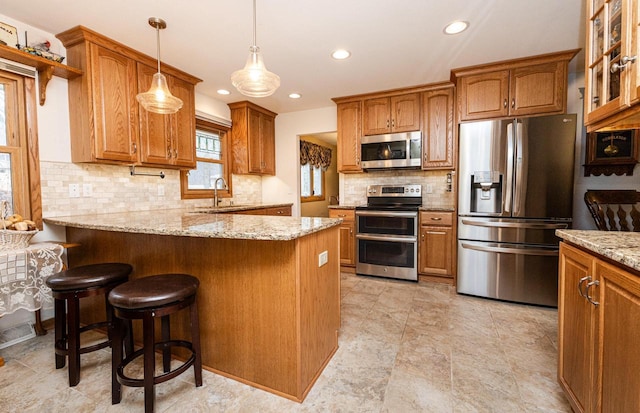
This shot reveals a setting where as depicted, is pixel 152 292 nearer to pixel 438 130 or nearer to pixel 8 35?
pixel 8 35

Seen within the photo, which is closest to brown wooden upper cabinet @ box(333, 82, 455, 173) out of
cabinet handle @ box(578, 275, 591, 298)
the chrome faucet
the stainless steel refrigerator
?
the stainless steel refrigerator

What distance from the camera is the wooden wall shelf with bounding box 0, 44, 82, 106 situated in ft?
6.61

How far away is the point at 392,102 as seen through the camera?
12.2 feet

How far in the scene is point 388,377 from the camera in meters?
1.69

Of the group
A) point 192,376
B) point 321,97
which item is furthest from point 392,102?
point 192,376

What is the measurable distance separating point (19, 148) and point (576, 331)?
371 cm

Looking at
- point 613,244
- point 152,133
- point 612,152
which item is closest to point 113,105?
point 152,133

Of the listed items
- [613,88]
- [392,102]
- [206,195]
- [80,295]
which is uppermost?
[392,102]

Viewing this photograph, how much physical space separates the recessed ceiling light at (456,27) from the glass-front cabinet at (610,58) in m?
0.93

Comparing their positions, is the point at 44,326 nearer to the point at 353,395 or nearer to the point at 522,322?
the point at 353,395

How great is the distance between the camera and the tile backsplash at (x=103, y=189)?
7.82 feet

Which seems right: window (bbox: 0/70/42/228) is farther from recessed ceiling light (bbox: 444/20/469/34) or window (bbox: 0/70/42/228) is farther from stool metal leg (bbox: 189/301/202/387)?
recessed ceiling light (bbox: 444/20/469/34)

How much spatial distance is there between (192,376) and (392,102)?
352 cm

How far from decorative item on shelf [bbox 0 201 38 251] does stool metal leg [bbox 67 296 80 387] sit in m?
0.63
